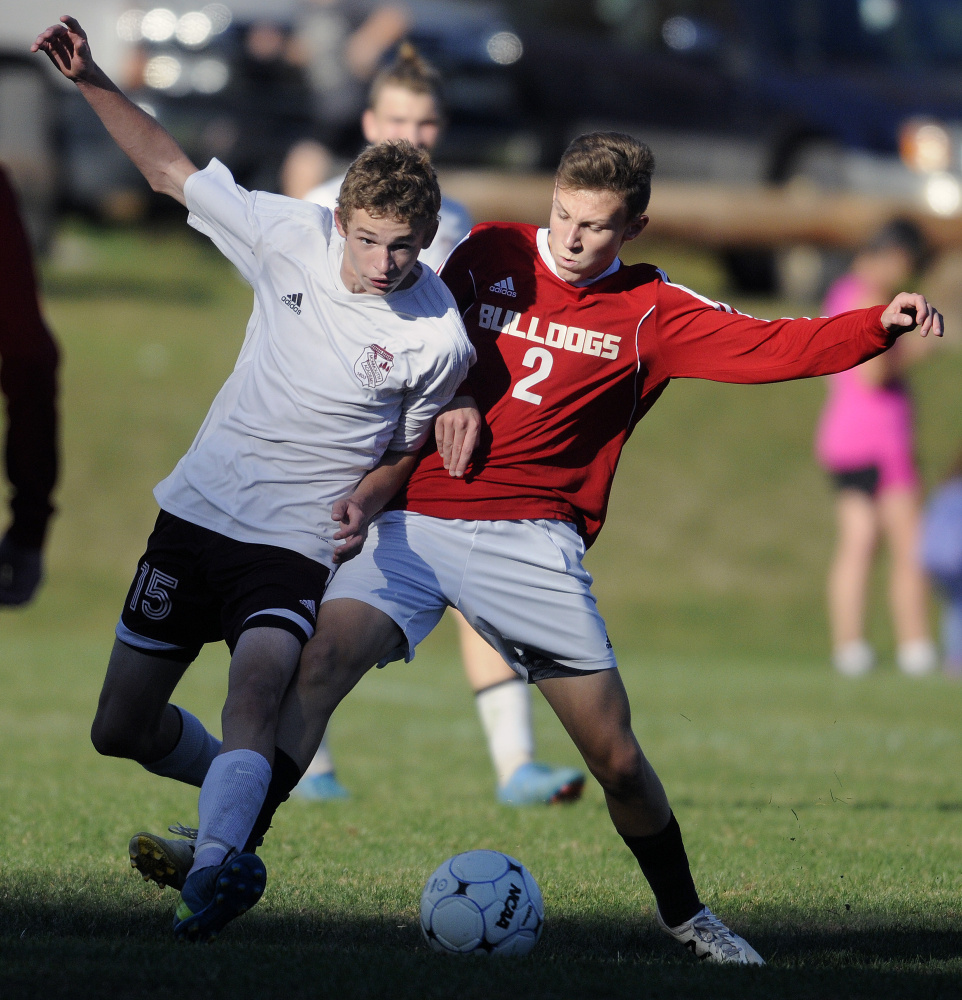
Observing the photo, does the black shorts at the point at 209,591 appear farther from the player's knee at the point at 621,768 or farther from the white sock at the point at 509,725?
the white sock at the point at 509,725

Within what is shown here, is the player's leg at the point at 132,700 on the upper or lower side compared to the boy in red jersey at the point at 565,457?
lower

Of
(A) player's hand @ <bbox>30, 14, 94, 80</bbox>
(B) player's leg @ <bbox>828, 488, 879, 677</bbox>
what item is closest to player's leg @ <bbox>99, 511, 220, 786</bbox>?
(A) player's hand @ <bbox>30, 14, 94, 80</bbox>

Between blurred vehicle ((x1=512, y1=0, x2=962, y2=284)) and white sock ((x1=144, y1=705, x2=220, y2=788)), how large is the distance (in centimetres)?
1211

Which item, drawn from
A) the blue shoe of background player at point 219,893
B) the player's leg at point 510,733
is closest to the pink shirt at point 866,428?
the player's leg at point 510,733

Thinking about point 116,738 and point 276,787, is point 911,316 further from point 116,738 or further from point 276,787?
point 116,738

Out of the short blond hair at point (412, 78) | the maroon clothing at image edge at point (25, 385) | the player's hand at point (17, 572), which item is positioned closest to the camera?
the maroon clothing at image edge at point (25, 385)

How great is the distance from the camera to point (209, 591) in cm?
418

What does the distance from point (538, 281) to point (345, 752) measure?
395 centimetres

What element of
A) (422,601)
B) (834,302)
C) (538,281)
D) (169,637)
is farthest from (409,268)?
(834,302)

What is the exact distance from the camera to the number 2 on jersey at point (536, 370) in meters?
4.30

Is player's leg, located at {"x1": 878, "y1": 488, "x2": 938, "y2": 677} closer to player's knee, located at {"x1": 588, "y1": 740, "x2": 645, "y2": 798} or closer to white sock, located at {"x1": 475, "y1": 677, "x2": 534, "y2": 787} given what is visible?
white sock, located at {"x1": 475, "y1": 677, "x2": 534, "y2": 787}

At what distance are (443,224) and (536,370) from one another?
1615mm

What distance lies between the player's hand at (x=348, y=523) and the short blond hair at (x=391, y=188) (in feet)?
2.38

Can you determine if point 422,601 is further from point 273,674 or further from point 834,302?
point 834,302
